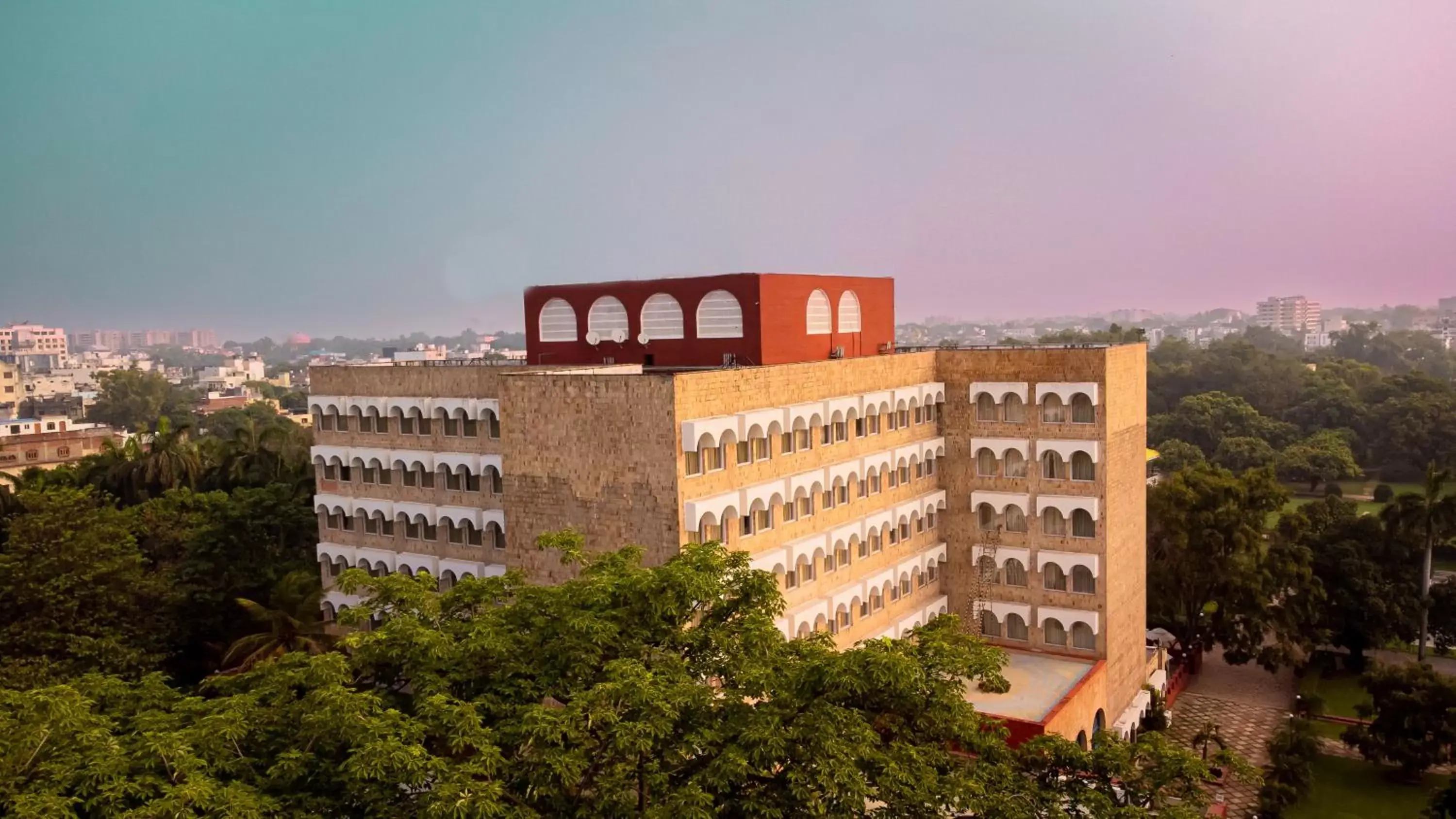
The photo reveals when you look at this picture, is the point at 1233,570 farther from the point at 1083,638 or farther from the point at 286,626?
the point at 286,626

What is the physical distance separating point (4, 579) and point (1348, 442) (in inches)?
2956

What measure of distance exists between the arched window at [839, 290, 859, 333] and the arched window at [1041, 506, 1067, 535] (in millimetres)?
7500

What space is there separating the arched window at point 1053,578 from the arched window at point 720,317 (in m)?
11.5

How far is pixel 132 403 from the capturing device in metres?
100

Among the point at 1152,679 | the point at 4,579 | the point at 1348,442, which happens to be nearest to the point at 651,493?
the point at 4,579

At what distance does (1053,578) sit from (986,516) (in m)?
2.54

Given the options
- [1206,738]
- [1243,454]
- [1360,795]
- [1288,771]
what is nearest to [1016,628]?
[1206,738]

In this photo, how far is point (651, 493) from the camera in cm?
2086

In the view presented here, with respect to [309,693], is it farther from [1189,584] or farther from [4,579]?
[1189,584]

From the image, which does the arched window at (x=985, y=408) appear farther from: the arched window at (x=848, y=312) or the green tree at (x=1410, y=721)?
the green tree at (x=1410, y=721)

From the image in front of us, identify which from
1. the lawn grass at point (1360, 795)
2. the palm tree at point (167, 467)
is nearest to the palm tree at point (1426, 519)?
the lawn grass at point (1360, 795)

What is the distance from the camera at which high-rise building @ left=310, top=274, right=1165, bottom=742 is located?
21.8 m

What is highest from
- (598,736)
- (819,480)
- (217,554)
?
(819,480)

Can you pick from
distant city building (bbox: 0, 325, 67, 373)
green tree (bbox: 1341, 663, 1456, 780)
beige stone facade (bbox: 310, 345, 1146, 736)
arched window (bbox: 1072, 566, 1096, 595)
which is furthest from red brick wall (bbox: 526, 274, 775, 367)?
distant city building (bbox: 0, 325, 67, 373)
